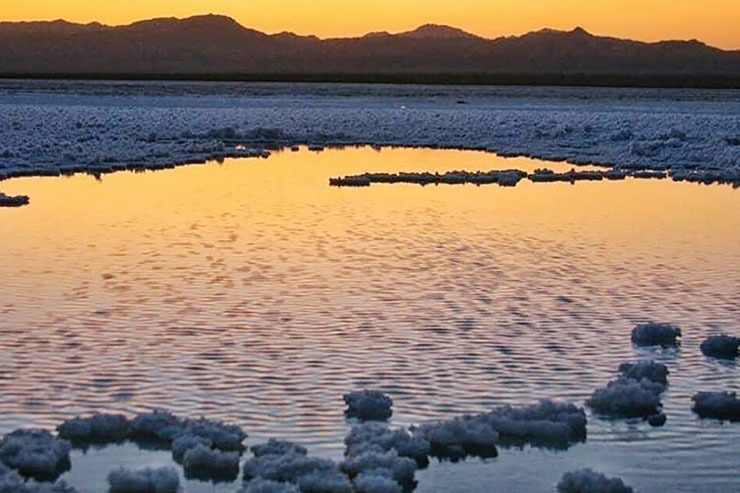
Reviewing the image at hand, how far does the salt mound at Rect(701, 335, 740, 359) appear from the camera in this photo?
8438 mm

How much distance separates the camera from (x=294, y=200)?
57.9ft

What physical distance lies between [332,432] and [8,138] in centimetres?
2501

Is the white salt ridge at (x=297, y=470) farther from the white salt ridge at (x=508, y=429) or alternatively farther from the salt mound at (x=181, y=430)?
the white salt ridge at (x=508, y=429)

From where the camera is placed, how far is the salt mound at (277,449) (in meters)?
6.18

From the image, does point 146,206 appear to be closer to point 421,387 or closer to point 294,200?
point 294,200

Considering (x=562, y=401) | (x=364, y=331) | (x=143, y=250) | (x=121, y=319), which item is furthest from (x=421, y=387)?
(x=143, y=250)

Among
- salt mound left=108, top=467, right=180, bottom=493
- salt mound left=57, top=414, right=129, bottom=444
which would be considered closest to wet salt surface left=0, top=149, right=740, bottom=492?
salt mound left=108, top=467, right=180, bottom=493

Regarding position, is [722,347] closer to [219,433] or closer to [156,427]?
[219,433]

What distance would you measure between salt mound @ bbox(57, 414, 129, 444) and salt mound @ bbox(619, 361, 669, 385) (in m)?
3.03

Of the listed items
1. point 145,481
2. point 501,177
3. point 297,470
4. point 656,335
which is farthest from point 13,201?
point 297,470

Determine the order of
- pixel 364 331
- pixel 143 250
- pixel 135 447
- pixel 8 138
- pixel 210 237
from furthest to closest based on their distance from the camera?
pixel 8 138
pixel 210 237
pixel 143 250
pixel 364 331
pixel 135 447

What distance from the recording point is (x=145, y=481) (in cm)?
581

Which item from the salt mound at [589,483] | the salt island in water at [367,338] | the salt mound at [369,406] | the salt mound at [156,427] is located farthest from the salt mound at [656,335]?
the salt mound at [156,427]

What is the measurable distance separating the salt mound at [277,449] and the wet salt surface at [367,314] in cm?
18
